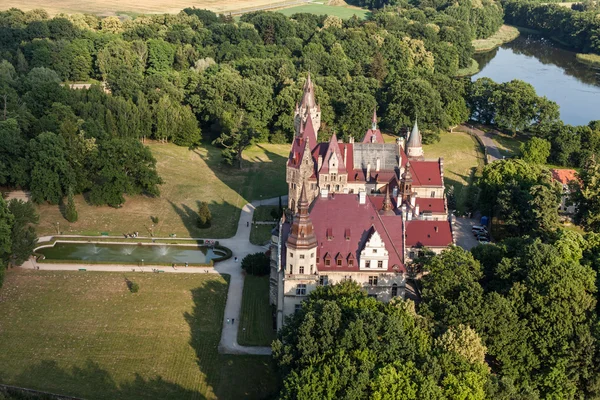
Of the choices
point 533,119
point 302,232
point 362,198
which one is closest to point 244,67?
point 533,119

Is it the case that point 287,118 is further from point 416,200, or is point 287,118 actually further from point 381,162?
point 416,200

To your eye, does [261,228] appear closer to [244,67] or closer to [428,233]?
[428,233]

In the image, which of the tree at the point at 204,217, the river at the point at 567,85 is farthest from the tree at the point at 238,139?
the river at the point at 567,85

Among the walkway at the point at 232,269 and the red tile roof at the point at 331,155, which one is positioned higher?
the red tile roof at the point at 331,155

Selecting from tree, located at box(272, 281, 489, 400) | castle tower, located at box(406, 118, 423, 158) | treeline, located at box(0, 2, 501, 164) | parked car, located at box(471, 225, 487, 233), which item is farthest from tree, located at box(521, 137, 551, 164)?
tree, located at box(272, 281, 489, 400)

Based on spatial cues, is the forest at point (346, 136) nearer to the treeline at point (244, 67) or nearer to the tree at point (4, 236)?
the tree at point (4, 236)
